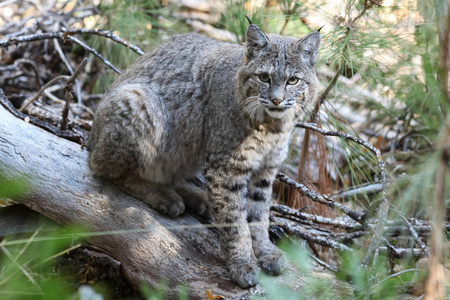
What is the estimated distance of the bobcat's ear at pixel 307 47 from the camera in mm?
3421

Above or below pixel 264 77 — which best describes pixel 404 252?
below

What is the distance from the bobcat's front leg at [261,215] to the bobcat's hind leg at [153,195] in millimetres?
586

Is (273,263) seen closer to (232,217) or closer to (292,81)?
(232,217)

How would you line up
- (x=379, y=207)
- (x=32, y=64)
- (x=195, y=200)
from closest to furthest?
(x=379, y=207)
(x=195, y=200)
(x=32, y=64)

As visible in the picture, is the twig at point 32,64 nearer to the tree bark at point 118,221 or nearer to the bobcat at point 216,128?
the bobcat at point 216,128

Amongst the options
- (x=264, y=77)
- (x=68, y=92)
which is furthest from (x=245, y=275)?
(x=68, y=92)

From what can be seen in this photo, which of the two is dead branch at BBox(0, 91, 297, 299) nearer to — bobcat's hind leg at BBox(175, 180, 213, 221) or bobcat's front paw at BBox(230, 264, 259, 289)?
bobcat's front paw at BBox(230, 264, 259, 289)

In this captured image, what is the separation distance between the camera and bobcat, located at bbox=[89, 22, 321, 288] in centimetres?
344

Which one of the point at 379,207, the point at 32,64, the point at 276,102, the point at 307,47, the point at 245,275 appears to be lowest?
the point at 245,275

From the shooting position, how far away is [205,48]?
4.23 metres

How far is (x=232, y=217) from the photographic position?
3.55 meters

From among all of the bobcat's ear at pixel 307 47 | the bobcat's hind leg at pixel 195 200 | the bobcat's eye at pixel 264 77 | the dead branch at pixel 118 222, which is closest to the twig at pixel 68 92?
the dead branch at pixel 118 222

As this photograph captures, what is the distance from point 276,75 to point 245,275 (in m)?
1.40

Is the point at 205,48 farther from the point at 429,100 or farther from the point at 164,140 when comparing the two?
the point at 429,100
